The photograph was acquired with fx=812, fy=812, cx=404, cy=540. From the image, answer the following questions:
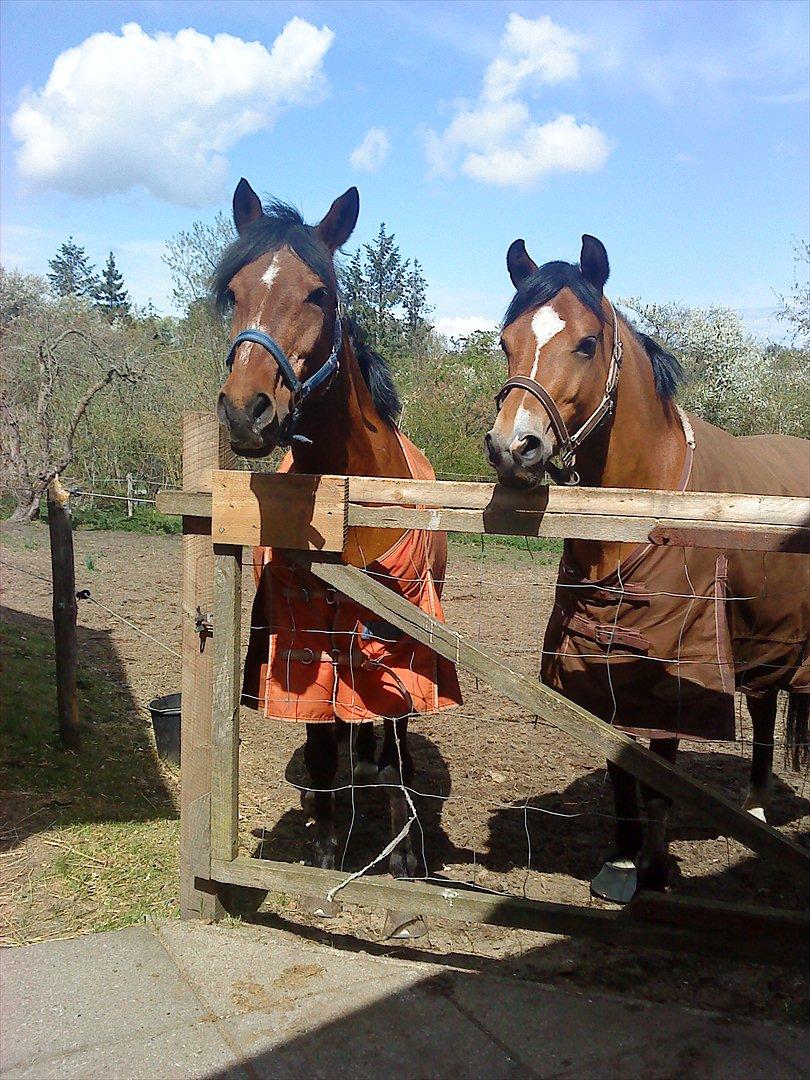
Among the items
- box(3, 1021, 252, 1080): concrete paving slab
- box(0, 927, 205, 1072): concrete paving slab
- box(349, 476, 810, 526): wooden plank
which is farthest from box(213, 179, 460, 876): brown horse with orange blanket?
box(3, 1021, 252, 1080): concrete paving slab

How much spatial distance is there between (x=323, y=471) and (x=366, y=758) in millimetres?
1799

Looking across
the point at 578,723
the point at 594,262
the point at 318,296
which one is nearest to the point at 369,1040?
the point at 578,723

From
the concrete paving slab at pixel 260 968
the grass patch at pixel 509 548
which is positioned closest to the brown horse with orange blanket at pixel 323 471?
the concrete paving slab at pixel 260 968

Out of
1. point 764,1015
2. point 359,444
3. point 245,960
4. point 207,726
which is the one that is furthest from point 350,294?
point 764,1015

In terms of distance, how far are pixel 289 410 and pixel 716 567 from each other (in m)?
1.58

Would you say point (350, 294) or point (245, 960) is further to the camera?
point (350, 294)

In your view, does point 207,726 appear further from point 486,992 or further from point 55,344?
point 55,344

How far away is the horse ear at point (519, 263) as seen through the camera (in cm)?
305

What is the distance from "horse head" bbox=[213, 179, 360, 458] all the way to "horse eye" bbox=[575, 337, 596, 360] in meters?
0.83

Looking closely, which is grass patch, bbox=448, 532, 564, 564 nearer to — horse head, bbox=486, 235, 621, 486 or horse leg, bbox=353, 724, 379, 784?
horse leg, bbox=353, 724, 379, 784

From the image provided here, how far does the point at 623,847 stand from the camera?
11.1ft

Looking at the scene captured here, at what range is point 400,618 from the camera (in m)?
2.47

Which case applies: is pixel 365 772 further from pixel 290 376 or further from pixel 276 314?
pixel 276 314

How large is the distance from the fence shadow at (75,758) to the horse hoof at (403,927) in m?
1.35
